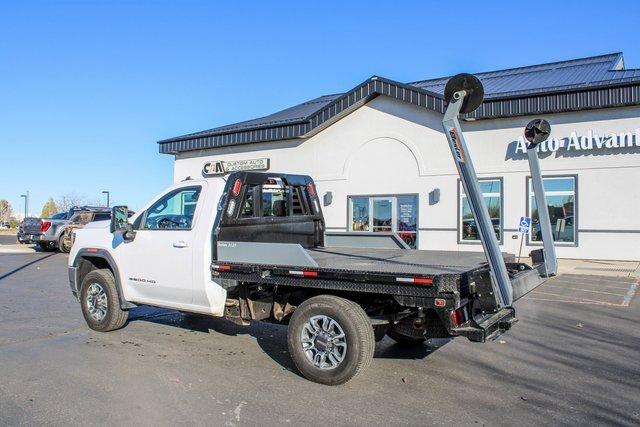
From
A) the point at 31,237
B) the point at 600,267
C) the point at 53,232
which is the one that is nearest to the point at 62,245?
the point at 53,232

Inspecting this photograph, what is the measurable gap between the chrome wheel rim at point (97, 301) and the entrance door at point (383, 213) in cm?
1422

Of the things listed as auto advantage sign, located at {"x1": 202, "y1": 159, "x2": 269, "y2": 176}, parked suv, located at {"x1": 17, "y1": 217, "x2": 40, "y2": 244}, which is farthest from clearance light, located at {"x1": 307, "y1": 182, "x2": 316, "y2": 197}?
parked suv, located at {"x1": 17, "y1": 217, "x2": 40, "y2": 244}

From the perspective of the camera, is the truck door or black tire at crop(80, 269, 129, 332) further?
black tire at crop(80, 269, 129, 332)

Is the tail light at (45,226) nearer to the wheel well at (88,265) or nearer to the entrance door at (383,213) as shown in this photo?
the entrance door at (383,213)

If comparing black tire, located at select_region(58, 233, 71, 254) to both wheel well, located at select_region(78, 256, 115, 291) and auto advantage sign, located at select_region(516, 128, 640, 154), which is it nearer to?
wheel well, located at select_region(78, 256, 115, 291)

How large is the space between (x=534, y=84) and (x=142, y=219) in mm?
16733

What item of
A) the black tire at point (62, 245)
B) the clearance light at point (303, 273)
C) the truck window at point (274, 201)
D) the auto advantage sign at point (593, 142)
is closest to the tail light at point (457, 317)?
the clearance light at point (303, 273)

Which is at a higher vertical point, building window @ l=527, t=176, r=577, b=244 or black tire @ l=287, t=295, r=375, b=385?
building window @ l=527, t=176, r=577, b=244

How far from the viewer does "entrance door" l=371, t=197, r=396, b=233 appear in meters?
20.3

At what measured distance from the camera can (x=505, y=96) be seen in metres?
17.5

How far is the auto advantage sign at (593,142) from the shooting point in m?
16.1

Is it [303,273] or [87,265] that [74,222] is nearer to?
[87,265]

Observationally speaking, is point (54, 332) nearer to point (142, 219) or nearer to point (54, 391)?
point (142, 219)

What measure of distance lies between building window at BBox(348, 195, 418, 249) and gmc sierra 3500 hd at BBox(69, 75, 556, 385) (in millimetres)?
12666
